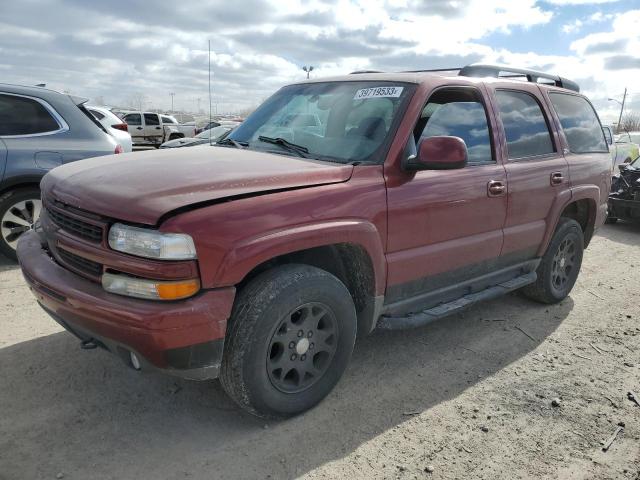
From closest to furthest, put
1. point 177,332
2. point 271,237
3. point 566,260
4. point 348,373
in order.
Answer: point 177,332, point 271,237, point 348,373, point 566,260

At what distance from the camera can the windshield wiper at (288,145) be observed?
3.37 m

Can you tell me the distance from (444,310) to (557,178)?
66.8 inches

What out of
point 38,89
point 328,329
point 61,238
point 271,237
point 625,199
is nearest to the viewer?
point 271,237

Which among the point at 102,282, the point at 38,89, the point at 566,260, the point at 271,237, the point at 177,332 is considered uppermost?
the point at 38,89

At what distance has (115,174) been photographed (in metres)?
2.84

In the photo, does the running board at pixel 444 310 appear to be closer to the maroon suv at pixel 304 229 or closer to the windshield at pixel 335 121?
the maroon suv at pixel 304 229

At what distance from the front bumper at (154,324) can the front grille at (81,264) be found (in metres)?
0.05

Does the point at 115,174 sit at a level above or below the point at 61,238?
above

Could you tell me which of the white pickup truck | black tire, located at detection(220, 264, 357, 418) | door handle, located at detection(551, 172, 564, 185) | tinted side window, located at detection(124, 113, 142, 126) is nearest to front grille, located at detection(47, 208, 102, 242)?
black tire, located at detection(220, 264, 357, 418)

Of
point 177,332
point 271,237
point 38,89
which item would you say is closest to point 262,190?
point 271,237

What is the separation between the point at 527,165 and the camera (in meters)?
4.16

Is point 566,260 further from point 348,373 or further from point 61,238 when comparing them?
point 61,238

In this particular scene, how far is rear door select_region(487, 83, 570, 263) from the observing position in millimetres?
4043

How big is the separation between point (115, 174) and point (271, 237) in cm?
95
